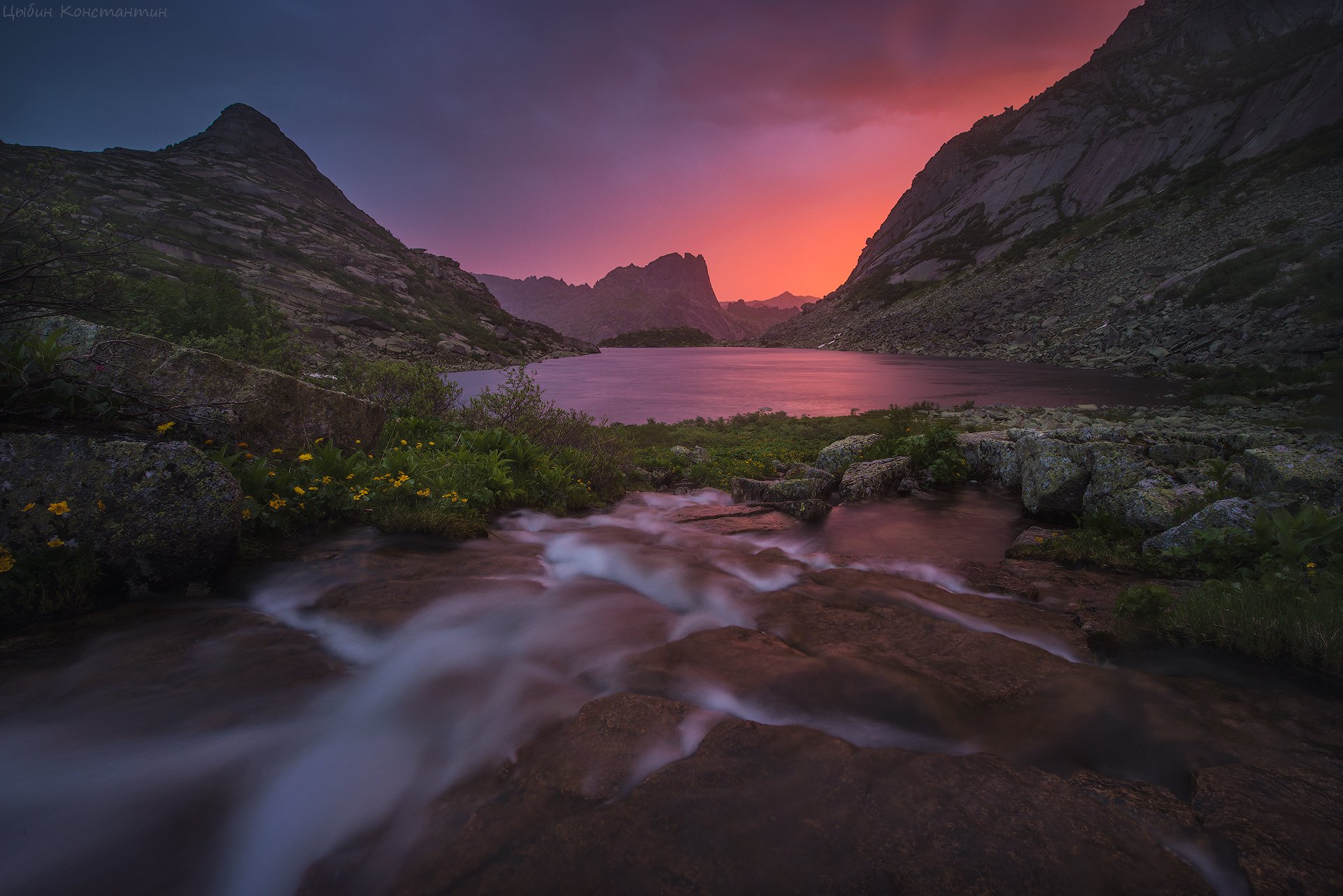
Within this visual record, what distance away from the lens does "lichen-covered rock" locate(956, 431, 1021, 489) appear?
1109cm

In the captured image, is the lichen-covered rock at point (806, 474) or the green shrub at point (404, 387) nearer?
the lichen-covered rock at point (806, 474)

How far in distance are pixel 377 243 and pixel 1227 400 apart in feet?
548

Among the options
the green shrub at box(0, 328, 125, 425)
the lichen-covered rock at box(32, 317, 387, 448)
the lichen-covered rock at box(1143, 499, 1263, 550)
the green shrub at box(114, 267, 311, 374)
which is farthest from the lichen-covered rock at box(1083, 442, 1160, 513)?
the green shrub at box(114, 267, 311, 374)

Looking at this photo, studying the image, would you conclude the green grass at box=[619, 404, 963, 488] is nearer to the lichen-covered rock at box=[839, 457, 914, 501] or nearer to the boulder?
the lichen-covered rock at box=[839, 457, 914, 501]

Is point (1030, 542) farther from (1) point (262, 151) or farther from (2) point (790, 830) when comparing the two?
(1) point (262, 151)

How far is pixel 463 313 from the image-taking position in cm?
11350

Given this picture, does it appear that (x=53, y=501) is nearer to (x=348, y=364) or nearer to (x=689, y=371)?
(x=348, y=364)

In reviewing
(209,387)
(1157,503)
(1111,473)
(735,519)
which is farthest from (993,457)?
(209,387)

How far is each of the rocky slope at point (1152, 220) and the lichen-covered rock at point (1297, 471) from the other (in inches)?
1217

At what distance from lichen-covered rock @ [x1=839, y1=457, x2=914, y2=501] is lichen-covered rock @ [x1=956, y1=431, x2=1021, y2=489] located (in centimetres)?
185

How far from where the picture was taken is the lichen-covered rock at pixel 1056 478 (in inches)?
339

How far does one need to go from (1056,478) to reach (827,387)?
118 ft

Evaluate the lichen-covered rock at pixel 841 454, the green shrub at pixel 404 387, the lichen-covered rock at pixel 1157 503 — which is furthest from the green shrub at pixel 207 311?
the lichen-covered rock at pixel 1157 503

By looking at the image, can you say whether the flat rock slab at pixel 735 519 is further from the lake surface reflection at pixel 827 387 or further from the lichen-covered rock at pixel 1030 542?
the lake surface reflection at pixel 827 387
